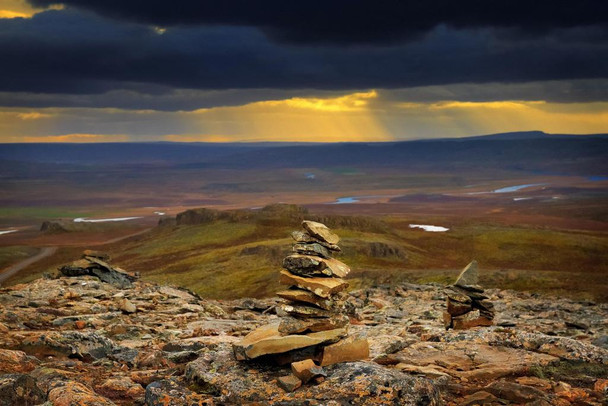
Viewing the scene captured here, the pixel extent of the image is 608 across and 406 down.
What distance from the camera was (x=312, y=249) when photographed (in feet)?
74.8

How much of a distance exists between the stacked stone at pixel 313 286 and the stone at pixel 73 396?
6.64 meters

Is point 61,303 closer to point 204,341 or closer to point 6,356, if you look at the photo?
point 204,341

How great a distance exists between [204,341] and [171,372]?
6.83 m

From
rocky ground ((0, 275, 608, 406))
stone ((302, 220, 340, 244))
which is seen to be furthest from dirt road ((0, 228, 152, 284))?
stone ((302, 220, 340, 244))

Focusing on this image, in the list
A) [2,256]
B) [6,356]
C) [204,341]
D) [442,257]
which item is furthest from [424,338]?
[2,256]

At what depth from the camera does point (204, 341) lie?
28.4 m

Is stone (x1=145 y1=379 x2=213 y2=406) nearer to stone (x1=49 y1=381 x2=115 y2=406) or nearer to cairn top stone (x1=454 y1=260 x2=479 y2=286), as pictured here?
stone (x1=49 y1=381 x2=115 y2=406)

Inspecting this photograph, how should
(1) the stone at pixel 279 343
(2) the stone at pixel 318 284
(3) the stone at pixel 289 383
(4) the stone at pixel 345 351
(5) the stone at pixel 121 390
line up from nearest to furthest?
(3) the stone at pixel 289 383 → (5) the stone at pixel 121 390 → (1) the stone at pixel 279 343 → (4) the stone at pixel 345 351 → (2) the stone at pixel 318 284

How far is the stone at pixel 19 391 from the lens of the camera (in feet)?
52.3

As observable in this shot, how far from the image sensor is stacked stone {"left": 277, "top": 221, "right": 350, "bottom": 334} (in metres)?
21.4

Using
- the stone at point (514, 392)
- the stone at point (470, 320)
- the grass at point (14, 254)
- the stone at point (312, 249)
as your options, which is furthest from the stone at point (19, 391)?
the grass at point (14, 254)

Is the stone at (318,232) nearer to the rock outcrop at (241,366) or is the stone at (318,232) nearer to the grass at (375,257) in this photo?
the rock outcrop at (241,366)

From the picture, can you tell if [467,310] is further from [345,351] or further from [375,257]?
[375,257]

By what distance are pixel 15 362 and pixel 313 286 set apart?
10.8 m
